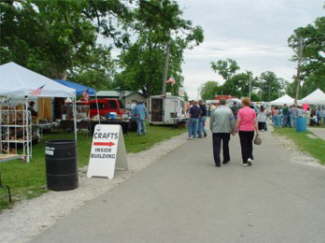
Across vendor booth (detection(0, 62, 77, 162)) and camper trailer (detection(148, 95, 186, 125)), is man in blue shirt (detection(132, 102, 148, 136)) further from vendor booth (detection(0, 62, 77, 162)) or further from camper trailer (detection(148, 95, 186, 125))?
camper trailer (detection(148, 95, 186, 125))

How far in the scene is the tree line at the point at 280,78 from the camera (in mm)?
45094

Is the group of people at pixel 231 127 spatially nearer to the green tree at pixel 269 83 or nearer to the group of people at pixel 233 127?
the group of people at pixel 233 127

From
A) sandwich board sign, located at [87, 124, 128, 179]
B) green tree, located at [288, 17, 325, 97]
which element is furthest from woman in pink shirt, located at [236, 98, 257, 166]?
green tree, located at [288, 17, 325, 97]

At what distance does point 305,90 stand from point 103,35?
338 ft

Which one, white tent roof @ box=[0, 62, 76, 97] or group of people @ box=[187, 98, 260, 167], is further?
white tent roof @ box=[0, 62, 76, 97]

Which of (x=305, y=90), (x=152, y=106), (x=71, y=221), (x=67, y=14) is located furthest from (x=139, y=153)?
(x=305, y=90)

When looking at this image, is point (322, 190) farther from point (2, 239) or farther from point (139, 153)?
point (139, 153)

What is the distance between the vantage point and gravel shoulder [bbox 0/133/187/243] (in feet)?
16.4

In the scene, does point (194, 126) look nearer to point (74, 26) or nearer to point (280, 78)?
point (74, 26)

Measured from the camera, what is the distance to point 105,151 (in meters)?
8.91

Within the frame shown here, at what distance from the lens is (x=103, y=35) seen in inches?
675

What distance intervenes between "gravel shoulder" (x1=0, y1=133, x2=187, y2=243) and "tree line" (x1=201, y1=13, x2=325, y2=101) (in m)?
41.3

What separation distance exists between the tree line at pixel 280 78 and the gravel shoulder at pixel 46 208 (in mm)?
41289

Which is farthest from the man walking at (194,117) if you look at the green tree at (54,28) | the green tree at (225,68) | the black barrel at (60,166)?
the green tree at (225,68)
